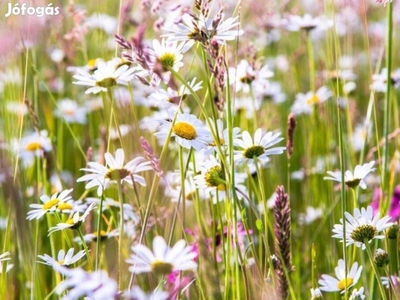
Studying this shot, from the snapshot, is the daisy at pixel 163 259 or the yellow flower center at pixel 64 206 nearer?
the daisy at pixel 163 259

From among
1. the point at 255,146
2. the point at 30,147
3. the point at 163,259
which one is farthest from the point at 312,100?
the point at 163,259

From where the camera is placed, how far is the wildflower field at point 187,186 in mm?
748

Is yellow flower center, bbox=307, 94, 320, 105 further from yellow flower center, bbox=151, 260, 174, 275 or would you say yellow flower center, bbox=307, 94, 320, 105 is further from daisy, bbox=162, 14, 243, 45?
yellow flower center, bbox=151, 260, 174, 275

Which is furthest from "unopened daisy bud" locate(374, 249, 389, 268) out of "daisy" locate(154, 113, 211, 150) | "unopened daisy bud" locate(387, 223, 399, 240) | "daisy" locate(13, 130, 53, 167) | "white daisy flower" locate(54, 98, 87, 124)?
"white daisy flower" locate(54, 98, 87, 124)

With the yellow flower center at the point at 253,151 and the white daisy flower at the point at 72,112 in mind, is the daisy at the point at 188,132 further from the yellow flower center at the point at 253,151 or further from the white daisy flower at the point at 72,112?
the white daisy flower at the point at 72,112

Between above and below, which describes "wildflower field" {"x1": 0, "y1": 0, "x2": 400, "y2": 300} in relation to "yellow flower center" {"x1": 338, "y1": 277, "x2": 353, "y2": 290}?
above

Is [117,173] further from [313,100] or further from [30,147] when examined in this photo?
[313,100]

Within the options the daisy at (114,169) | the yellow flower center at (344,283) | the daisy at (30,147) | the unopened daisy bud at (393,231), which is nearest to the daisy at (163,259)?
the daisy at (114,169)

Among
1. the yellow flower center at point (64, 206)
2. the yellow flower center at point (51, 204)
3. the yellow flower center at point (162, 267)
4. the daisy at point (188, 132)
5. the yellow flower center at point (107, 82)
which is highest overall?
the yellow flower center at point (107, 82)

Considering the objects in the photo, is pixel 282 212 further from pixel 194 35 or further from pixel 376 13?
pixel 376 13

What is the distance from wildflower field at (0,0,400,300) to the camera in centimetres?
75


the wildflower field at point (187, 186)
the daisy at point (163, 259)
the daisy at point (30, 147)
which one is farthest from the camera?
the daisy at point (30, 147)

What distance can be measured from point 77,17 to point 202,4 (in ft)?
1.96

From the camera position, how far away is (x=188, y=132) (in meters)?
0.83
